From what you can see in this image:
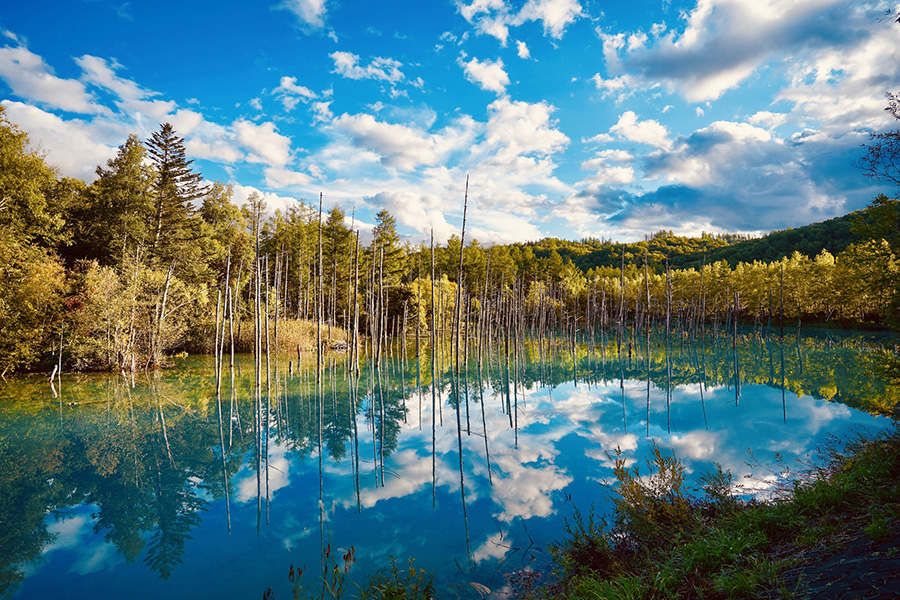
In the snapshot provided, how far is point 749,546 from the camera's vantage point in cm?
423

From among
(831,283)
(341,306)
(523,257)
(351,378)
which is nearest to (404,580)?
(351,378)

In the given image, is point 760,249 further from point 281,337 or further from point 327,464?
point 327,464

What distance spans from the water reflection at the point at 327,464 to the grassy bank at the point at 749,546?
126cm

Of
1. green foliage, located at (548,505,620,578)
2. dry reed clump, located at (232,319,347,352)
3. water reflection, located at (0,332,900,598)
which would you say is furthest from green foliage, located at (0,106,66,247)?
green foliage, located at (548,505,620,578)

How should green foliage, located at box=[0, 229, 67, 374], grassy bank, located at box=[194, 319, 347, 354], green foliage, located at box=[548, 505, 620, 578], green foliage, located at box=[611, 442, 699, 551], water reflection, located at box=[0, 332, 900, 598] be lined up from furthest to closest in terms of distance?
1. grassy bank, located at box=[194, 319, 347, 354]
2. green foliage, located at box=[0, 229, 67, 374]
3. water reflection, located at box=[0, 332, 900, 598]
4. green foliage, located at box=[611, 442, 699, 551]
5. green foliage, located at box=[548, 505, 620, 578]

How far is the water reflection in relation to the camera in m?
5.74

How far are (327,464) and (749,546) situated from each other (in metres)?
8.19

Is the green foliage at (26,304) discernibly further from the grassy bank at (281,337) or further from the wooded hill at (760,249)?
the wooded hill at (760,249)

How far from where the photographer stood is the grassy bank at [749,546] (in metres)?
3.35

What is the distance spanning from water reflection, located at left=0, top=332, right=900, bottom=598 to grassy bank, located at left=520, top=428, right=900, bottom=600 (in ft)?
4.14

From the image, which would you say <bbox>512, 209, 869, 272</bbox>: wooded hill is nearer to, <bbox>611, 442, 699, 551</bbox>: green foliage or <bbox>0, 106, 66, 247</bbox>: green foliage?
<bbox>611, 442, 699, 551</bbox>: green foliage

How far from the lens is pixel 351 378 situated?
59.1ft

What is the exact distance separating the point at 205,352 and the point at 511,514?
2791cm

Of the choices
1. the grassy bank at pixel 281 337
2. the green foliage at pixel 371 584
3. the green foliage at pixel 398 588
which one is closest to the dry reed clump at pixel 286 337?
the grassy bank at pixel 281 337
